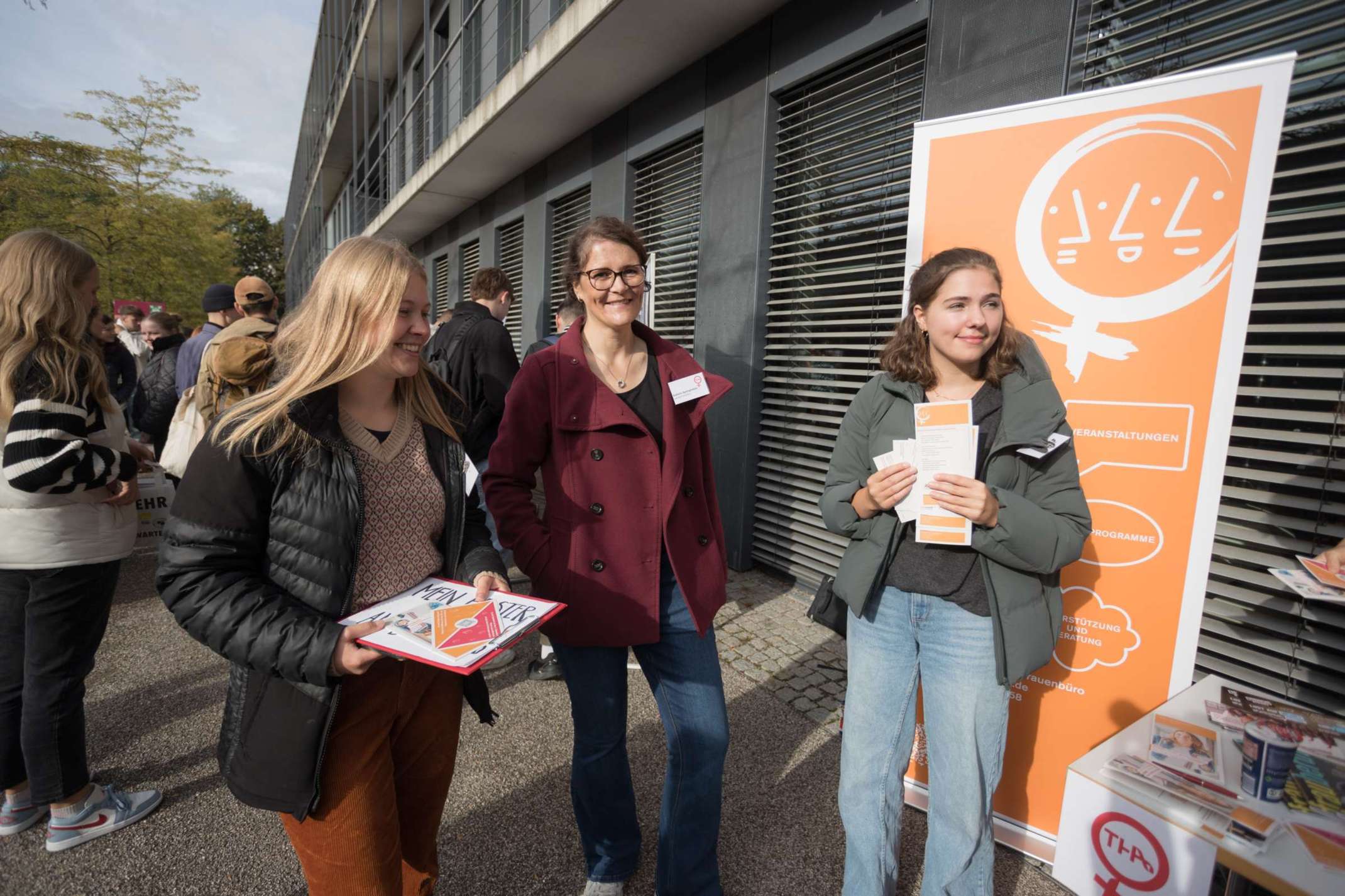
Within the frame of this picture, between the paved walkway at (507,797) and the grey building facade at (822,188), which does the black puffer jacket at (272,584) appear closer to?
the paved walkway at (507,797)

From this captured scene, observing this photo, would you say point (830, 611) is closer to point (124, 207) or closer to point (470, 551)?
point (470, 551)

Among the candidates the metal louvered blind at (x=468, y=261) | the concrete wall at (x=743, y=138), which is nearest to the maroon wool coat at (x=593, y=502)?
the concrete wall at (x=743, y=138)

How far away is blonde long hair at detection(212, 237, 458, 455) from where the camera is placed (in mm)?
1427

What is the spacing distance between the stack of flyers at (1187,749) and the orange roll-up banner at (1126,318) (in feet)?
1.89

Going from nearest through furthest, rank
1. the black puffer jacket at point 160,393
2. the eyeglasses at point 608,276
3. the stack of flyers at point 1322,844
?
the stack of flyers at point 1322,844, the eyeglasses at point 608,276, the black puffer jacket at point 160,393

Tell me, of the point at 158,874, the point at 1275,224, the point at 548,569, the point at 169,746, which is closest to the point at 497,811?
the point at 158,874

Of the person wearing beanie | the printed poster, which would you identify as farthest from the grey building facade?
the person wearing beanie

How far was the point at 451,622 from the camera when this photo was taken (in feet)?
4.65

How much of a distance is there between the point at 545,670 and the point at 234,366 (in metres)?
2.68

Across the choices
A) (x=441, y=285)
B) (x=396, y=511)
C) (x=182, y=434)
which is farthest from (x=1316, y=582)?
(x=441, y=285)

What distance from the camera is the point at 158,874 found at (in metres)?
2.33

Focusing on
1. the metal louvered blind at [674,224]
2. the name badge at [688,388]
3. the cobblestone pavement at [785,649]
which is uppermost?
the metal louvered blind at [674,224]

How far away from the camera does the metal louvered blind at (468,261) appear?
40.4ft

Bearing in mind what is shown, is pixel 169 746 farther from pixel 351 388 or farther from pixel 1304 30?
pixel 1304 30
